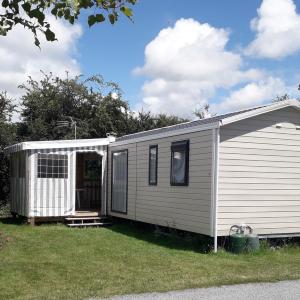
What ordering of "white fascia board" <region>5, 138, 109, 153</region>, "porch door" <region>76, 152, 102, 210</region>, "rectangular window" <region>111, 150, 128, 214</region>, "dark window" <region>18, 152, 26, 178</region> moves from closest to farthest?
"white fascia board" <region>5, 138, 109, 153</region>, "rectangular window" <region>111, 150, 128, 214</region>, "dark window" <region>18, 152, 26, 178</region>, "porch door" <region>76, 152, 102, 210</region>

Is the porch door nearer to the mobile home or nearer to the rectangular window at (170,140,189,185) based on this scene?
the mobile home

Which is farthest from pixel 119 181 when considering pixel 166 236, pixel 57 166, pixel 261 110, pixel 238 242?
pixel 238 242

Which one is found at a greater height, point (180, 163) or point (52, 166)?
point (180, 163)

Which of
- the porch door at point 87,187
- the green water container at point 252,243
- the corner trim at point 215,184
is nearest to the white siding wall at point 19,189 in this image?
the porch door at point 87,187

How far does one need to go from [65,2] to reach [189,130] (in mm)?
7899

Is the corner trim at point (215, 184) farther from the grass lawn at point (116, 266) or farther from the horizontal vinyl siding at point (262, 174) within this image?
the grass lawn at point (116, 266)

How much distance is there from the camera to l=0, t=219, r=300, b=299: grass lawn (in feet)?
24.1

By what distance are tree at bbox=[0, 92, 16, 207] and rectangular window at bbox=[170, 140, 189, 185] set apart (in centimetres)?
953

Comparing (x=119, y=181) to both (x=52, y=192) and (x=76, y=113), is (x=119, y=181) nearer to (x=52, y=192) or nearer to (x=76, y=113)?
(x=52, y=192)

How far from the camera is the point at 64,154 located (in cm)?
1556

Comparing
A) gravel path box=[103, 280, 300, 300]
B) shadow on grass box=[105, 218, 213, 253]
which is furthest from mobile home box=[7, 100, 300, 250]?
gravel path box=[103, 280, 300, 300]

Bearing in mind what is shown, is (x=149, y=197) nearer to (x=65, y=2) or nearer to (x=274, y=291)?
(x=274, y=291)

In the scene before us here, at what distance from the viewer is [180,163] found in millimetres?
12219

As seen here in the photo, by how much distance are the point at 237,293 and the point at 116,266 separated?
8.47ft
